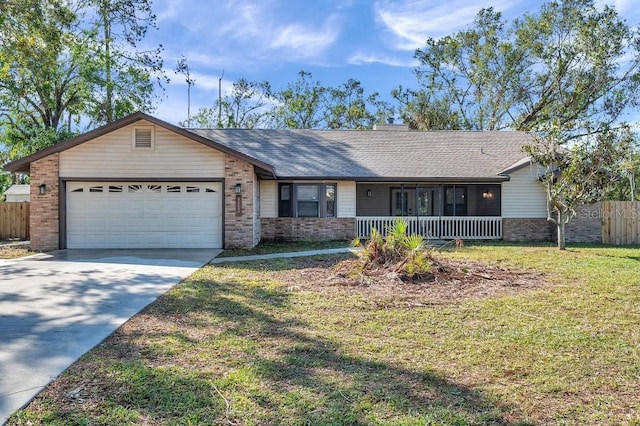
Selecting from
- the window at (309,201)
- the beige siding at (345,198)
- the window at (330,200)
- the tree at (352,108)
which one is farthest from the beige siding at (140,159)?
the tree at (352,108)

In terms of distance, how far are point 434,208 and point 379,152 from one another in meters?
3.41

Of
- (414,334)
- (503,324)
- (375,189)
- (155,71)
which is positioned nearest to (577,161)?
(375,189)

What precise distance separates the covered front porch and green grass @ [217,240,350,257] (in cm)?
201

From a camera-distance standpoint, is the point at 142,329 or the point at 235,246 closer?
the point at 142,329

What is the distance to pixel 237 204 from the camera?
1403 centimetres

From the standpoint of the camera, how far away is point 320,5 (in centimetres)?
1916

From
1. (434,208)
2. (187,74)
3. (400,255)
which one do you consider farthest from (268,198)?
(187,74)

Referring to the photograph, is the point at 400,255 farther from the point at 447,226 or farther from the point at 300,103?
the point at 300,103

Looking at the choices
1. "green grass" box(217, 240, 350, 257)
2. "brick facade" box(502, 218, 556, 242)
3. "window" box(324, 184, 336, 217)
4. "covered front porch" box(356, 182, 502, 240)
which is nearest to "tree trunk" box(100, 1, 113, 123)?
"window" box(324, 184, 336, 217)

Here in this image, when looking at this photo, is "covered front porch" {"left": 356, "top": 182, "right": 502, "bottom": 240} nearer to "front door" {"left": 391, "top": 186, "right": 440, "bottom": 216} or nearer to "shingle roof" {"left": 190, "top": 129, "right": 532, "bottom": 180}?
"front door" {"left": 391, "top": 186, "right": 440, "bottom": 216}

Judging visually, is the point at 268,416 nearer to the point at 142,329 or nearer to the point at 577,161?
the point at 142,329

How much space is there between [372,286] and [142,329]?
4213mm

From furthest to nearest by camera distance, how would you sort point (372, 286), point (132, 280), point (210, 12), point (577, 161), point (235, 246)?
point (210, 12) → point (235, 246) → point (577, 161) → point (132, 280) → point (372, 286)

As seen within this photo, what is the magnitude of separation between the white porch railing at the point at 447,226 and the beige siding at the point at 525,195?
0.81 metres
